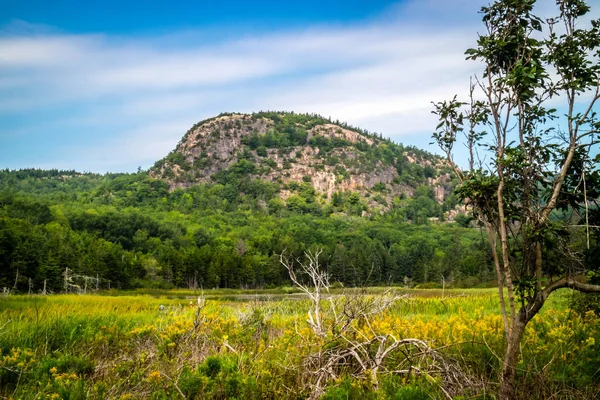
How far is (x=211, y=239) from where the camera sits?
112 metres

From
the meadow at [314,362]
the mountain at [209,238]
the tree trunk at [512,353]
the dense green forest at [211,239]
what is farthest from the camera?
the dense green forest at [211,239]

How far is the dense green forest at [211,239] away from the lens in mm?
54000

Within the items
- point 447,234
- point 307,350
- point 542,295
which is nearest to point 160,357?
point 307,350

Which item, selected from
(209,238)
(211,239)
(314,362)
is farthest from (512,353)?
(209,238)

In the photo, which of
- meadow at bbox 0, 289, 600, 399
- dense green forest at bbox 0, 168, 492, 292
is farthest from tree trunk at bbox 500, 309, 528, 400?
dense green forest at bbox 0, 168, 492, 292

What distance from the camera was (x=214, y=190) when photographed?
18050 centimetres

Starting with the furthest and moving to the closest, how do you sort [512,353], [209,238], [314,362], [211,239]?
[209,238], [211,239], [314,362], [512,353]

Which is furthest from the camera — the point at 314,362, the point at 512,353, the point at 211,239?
the point at 211,239

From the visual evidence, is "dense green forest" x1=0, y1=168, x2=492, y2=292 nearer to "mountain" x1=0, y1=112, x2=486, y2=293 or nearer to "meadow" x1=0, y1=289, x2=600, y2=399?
"mountain" x1=0, y1=112, x2=486, y2=293

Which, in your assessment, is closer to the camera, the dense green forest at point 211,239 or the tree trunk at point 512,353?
the tree trunk at point 512,353

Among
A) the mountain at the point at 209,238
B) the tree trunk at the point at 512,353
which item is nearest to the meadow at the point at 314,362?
the tree trunk at the point at 512,353

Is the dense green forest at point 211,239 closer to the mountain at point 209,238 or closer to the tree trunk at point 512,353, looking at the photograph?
the mountain at point 209,238

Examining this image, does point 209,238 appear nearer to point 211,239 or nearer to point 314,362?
point 211,239

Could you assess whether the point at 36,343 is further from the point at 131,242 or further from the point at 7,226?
the point at 131,242
